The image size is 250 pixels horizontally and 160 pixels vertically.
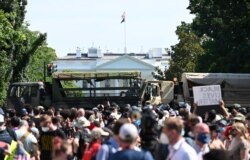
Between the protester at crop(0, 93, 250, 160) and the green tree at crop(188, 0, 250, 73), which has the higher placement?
the green tree at crop(188, 0, 250, 73)

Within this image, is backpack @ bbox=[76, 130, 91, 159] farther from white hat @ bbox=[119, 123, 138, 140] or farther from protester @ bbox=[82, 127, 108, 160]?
white hat @ bbox=[119, 123, 138, 140]

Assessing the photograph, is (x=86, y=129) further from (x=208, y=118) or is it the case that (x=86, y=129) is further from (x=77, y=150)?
(x=208, y=118)

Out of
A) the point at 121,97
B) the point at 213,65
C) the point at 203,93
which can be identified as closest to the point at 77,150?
the point at 203,93

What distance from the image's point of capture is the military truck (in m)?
33.7

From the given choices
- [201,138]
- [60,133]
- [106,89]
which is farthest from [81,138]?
[106,89]

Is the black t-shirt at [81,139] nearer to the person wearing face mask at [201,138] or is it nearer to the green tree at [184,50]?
the person wearing face mask at [201,138]

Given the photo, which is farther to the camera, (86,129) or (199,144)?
(86,129)

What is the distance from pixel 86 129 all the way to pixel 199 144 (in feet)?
17.5

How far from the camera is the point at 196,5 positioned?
5525 centimetres

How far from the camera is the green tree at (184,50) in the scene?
73625mm

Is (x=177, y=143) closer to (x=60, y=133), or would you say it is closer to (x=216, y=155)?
(x=216, y=155)

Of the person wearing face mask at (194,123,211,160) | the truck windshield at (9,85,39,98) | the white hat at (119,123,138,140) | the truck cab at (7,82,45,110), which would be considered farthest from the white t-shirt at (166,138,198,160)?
the truck windshield at (9,85,39,98)

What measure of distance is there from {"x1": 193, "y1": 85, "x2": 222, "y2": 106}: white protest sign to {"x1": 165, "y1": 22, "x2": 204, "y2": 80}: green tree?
A: 5029 centimetres

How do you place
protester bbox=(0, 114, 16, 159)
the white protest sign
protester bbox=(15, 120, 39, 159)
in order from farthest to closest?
the white protest sign < protester bbox=(15, 120, 39, 159) < protester bbox=(0, 114, 16, 159)
